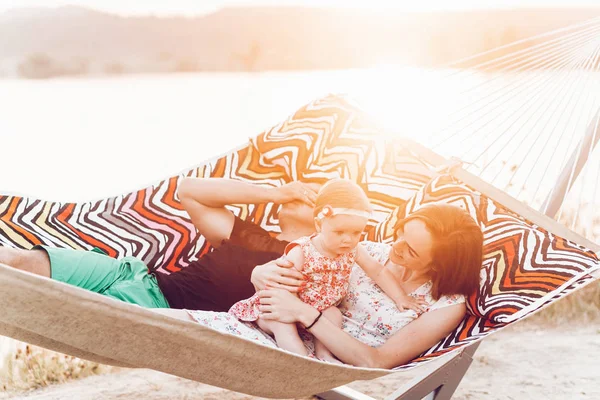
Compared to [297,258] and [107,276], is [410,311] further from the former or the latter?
[107,276]

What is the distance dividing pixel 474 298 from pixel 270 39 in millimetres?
7475

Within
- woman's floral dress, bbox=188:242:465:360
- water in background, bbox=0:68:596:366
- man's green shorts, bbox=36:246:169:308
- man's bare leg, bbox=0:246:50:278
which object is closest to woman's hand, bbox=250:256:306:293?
woman's floral dress, bbox=188:242:465:360

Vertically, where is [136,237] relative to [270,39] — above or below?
below

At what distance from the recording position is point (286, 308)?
4.65ft

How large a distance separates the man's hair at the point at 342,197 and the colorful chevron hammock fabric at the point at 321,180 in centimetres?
32

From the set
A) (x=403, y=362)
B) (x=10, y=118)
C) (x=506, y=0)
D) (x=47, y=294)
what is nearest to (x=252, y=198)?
(x=403, y=362)

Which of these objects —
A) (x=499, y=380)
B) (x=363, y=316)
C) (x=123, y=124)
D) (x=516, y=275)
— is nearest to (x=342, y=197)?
(x=363, y=316)

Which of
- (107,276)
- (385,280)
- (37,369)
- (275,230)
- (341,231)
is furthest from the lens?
(37,369)

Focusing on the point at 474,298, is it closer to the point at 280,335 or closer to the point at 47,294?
the point at 280,335

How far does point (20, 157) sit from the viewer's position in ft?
19.6

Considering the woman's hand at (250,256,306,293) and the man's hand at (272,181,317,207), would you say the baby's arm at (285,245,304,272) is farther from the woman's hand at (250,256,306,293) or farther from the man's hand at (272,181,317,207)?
the man's hand at (272,181,317,207)

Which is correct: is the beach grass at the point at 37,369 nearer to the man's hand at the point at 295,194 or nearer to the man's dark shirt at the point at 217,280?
the man's dark shirt at the point at 217,280

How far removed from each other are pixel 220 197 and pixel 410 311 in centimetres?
64

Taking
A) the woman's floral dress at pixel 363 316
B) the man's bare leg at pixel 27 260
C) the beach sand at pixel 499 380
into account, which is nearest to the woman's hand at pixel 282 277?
the woman's floral dress at pixel 363 316
